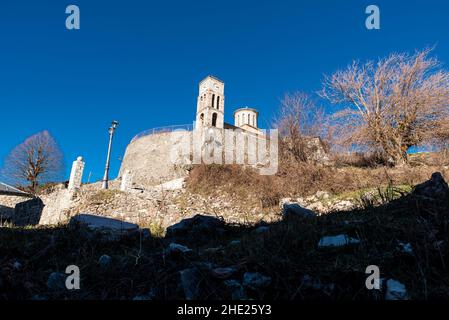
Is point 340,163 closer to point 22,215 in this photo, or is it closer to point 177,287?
point 177,287

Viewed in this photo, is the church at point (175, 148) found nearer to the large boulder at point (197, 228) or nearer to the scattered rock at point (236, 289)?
the large boulder at point (197, 228)

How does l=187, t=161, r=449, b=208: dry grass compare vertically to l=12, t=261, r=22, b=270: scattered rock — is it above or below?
above

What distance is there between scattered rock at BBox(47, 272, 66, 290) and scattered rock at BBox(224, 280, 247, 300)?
4.21ft

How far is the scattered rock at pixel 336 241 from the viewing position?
2.42m

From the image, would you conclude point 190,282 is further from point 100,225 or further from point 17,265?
point 100,225

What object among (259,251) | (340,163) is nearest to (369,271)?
(259,251)

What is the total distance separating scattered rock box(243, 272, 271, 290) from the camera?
1813mm

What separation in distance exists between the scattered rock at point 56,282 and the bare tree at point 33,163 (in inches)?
1143

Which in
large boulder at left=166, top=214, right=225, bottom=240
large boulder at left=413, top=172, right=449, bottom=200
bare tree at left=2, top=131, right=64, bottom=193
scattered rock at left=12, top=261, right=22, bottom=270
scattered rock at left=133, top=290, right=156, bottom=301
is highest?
bare tree at left=2, top=131, right=64, bottom=193

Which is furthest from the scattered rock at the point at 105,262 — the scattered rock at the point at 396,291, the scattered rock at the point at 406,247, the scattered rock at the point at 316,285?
the scattered rock at the point at 406,247

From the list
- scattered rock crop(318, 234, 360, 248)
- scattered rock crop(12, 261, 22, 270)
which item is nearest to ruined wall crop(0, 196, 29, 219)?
scattered rock crop(12, 261, 22, 270)

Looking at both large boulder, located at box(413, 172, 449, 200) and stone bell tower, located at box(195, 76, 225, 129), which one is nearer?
large boulder, located at box(413, 172, 449, 200)

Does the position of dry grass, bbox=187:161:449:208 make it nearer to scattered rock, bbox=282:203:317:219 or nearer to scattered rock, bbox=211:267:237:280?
scattered rock, bbox=282:203:317:219
